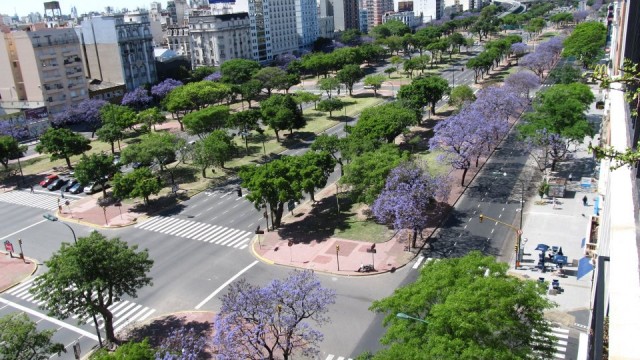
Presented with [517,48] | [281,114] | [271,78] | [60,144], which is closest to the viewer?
[60,144]

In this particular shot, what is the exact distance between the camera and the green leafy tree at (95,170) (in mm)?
67188

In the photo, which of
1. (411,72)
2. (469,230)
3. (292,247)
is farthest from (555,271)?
Result: (411,72)

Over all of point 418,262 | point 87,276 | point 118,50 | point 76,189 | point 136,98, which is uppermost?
point 118,50

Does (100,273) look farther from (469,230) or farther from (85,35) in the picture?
(85,35)

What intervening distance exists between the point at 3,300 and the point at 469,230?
151ft

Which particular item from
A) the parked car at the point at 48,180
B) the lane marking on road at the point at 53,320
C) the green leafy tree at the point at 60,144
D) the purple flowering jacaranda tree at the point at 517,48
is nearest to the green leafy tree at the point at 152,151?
the green leafy tree at the point at 60,144

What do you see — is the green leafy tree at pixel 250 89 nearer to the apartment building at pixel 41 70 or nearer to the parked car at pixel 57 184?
the apartment building at pixel 41 70

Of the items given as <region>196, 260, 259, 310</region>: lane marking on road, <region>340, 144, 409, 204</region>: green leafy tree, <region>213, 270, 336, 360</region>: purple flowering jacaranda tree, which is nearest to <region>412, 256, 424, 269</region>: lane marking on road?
<region>340, 144, 409, 204</region>: green leafy tree

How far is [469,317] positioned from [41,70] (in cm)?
10923

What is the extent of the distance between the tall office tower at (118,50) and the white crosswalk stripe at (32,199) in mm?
57767

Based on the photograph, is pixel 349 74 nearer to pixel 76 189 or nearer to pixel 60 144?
pixel 60 144

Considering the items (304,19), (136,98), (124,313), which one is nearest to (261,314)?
(124,313)

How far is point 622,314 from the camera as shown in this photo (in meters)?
10.5

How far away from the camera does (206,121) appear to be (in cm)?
8456
